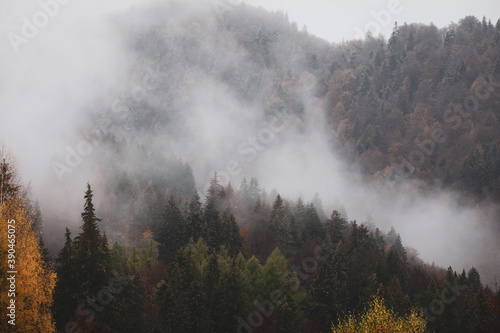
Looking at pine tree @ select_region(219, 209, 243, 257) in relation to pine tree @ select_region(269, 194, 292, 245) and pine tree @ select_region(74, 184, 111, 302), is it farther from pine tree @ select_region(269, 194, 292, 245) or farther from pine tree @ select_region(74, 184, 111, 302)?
pine tree @ select_region(74, 184, 111, 302)

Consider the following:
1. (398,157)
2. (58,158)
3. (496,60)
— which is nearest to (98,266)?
(58,158)

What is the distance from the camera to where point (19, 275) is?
2559 centimetres

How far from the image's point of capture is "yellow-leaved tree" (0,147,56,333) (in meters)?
25.0

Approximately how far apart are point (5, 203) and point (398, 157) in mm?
196256

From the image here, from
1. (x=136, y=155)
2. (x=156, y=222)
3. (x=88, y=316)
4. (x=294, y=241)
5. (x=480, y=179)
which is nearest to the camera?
(x=88, y=316)

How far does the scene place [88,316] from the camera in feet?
110

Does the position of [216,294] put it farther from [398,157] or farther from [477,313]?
[398,157]

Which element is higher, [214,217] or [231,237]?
[214,217]

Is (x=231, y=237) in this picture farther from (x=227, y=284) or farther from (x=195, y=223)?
(x=227, y=284)

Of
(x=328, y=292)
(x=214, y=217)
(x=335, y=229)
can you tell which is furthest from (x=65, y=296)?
(x=335, y=229)

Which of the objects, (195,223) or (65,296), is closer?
(65,296)

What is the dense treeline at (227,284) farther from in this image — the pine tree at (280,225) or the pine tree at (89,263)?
the pine tree at (280,225)

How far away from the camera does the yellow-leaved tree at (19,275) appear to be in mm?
25031

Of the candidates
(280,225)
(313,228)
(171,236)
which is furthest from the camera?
(313,228)
